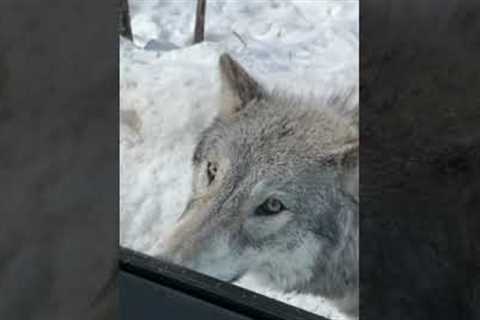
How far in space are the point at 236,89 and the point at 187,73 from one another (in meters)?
0.99

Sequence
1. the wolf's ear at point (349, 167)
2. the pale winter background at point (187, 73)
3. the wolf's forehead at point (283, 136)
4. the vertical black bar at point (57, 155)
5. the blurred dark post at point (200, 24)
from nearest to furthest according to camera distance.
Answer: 1. the vertical black bar at point (57, 155)
2. the wolf's ear at point (349, 167)
3. the wolf's forehead at point (283, 136)
4. the pale winter background at point (187, 73)
5. the blurred dark post at point (200, 24)

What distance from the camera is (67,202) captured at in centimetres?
42

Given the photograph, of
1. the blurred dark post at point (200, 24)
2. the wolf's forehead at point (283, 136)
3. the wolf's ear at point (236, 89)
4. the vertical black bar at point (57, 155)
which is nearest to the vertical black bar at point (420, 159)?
the vertical black bar at point (57, 155)

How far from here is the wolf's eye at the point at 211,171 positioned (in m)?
2.45

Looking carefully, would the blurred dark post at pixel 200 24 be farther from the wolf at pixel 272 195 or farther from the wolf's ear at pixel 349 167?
the wolf's ear at pixel 349 167

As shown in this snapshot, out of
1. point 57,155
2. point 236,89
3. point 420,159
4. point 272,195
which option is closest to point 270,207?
point 272,195

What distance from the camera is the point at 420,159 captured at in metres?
0.75

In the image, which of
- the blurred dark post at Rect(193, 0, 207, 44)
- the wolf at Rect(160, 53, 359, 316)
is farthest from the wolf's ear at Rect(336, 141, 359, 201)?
the blurred dark post at Rect(193, 0, 207, 44)

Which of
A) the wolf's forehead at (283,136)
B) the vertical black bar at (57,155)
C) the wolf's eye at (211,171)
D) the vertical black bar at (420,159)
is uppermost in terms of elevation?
the vertical black bar at (57,155)

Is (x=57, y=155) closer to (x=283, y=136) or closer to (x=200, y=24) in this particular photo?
(x=283, y=136)

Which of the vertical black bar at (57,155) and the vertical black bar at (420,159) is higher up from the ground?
the vertical black bar at (57,155)

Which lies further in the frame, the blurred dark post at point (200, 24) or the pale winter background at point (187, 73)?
the blurred dark post at point (200, 24)

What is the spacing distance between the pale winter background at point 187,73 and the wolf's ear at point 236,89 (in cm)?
34

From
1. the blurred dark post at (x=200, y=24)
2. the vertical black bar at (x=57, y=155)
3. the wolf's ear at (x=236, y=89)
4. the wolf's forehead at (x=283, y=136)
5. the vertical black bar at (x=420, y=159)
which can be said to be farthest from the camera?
the blurred dark post at (x=200, y=24)
